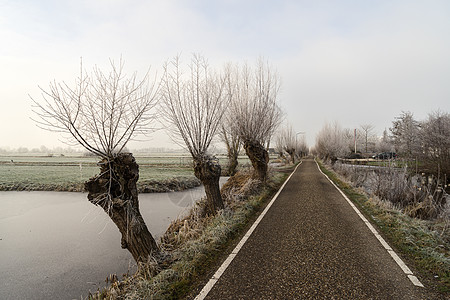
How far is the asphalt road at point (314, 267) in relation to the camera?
10.0 ft

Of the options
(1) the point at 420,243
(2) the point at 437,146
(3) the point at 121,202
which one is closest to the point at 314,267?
(1) the point at 420,243

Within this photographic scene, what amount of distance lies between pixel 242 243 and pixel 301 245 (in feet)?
3.85

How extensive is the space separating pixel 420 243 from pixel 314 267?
2623 mm

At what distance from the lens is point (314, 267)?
3.73 metres

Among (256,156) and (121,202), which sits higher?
(256,156)

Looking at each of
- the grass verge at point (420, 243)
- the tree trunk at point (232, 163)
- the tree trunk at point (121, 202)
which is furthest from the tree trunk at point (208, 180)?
the tree trunk at point (232, 163)

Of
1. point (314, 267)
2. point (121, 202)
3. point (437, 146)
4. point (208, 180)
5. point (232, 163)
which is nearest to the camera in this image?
point (314, 267)

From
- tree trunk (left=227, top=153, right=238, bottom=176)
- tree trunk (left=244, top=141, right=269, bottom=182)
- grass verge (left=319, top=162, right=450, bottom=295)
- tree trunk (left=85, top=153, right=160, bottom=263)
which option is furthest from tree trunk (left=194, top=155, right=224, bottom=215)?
tree trunk (left=227, top=153, right=238, bottom=176)

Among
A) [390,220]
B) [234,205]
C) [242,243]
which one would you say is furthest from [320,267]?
[234,205]

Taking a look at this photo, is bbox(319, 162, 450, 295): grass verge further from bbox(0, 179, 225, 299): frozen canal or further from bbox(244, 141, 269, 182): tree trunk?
bbox(244, 141, 269, 182): tree trunk

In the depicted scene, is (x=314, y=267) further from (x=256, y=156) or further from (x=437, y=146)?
(x=437, y=146)

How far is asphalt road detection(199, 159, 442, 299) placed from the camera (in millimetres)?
3062

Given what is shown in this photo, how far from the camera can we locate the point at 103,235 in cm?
802

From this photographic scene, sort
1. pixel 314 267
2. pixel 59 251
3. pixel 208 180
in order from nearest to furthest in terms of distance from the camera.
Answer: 1. pixel 314 267
2. pixel 59 251
3. pixel 208 180
